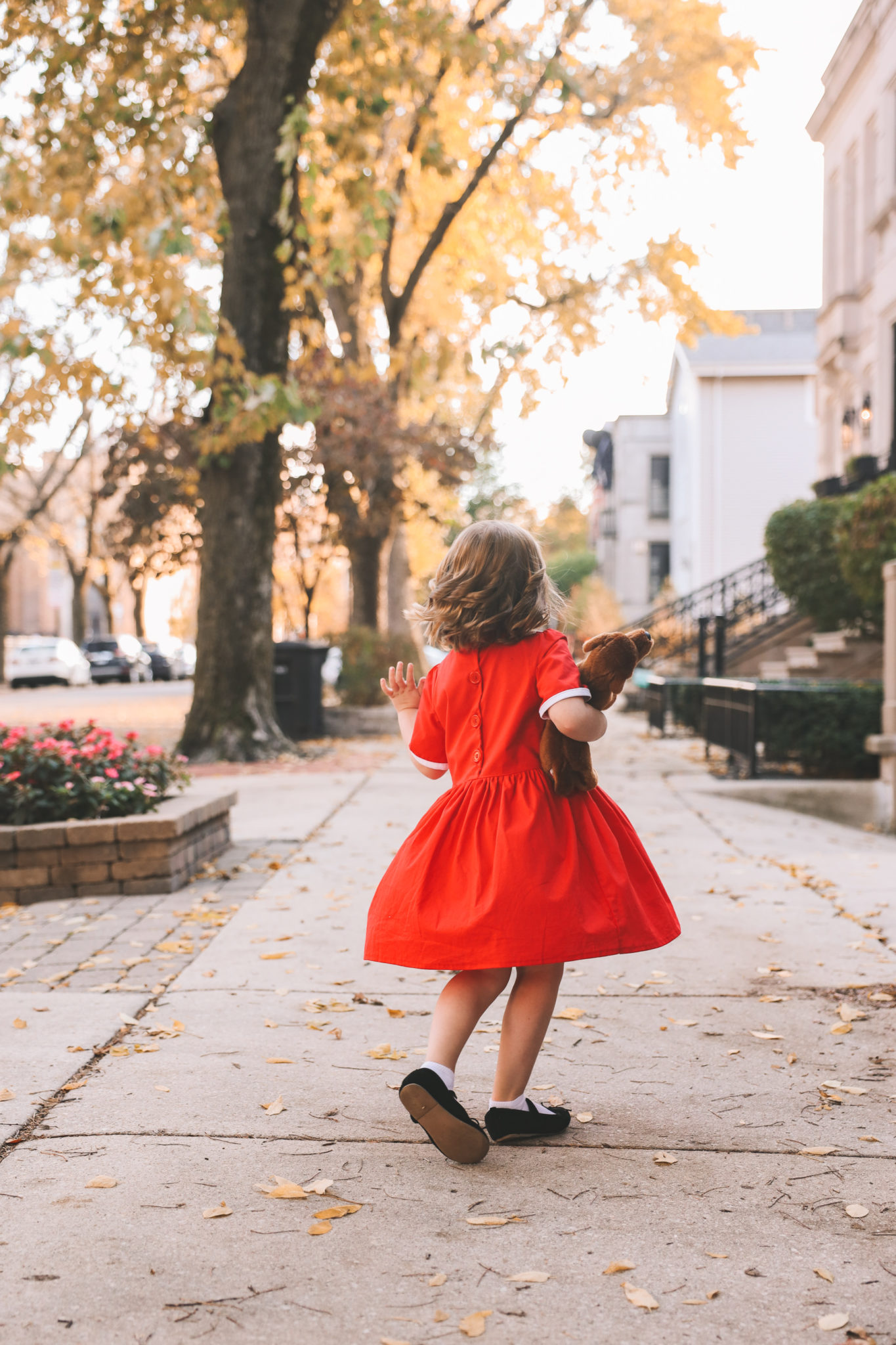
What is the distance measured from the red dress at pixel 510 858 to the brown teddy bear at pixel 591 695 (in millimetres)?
46

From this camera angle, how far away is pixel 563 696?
302cm

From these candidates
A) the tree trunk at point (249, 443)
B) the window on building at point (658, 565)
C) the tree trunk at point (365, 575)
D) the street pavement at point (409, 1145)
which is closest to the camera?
the street pavement at point (409, 1145)

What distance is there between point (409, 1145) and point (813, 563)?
1470 cm

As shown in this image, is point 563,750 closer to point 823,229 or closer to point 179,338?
point 179,338

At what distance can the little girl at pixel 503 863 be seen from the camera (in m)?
2.97

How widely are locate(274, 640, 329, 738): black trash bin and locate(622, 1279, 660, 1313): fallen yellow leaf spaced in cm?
1308

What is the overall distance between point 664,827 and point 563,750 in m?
5.42

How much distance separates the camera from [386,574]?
25766 millimetres

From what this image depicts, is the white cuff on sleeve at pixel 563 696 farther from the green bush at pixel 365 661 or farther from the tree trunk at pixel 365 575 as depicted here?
the tree trunk at pixel 365 575

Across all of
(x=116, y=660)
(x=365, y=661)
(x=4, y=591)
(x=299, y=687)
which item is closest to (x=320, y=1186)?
(x=299, y=687)

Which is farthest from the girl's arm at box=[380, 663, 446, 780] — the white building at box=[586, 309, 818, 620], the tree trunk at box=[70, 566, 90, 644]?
the tree trunk at box=[70, 566, 90, 644]

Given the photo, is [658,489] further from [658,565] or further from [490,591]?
[490,591]

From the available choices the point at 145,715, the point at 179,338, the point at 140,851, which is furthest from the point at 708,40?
the point at 140,851

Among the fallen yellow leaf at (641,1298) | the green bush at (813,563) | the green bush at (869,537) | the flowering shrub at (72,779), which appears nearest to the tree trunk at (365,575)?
the green bush at (813,563)
